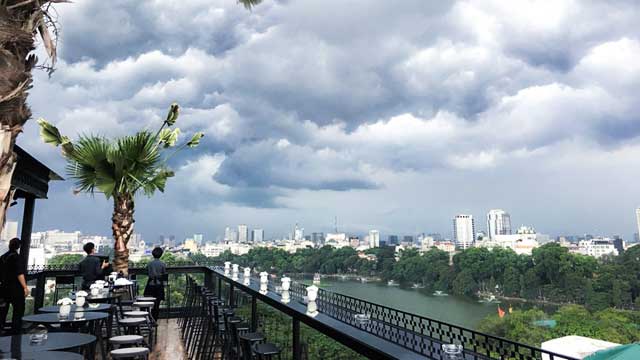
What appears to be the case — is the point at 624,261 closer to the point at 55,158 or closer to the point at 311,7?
the point at 311,7

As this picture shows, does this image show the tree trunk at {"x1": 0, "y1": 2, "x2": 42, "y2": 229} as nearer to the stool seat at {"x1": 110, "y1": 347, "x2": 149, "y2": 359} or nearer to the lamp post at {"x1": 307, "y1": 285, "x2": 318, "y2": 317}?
the stool seat at {"x1": 110, "y1": 347, "x2": 149, "y2": 359}

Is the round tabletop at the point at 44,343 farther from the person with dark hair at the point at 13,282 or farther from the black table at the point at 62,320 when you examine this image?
the person with dark hair at the point at 13,282

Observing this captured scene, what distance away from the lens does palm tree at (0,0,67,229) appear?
70.4 inches

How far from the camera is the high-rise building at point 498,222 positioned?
6737 inches

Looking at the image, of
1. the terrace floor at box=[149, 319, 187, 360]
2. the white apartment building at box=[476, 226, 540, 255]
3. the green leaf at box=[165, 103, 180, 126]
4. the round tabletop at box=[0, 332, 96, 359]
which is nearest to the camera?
the round tabletop at box=[0, 332, 96, 359]

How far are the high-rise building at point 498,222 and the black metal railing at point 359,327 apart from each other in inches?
6992

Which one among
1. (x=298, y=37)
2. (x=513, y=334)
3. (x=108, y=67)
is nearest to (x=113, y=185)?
(x=108, y=67)

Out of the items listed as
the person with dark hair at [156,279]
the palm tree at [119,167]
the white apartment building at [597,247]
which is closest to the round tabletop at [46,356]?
the person with dark hair at [156,279]

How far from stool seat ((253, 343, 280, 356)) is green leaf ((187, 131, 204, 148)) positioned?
625 cm

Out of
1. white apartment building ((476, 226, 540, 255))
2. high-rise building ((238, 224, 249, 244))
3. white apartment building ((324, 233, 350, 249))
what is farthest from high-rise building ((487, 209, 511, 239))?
high-rise building ((238, 224, 249, 244))

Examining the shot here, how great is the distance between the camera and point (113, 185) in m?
7.16

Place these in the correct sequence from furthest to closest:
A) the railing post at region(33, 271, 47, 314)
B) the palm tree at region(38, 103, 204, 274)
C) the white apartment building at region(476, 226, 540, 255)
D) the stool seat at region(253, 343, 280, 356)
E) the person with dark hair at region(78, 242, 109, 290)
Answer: the white apartment building at region(476, 226, 540, 255)
the palm tree at region(38, 103, 204, 274)
the railing post at region(33, 271, 47, 314)
the person with dark hair at region(78, 242, 109, 290)
the stool seat at region(253, 343, 280, 356)

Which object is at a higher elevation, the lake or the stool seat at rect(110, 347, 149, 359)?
the stool seat at rect(110, 347, 149, 359)

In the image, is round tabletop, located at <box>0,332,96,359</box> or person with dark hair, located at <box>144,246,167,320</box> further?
person with dark hair, located at <box>144,246,167,320</box>
